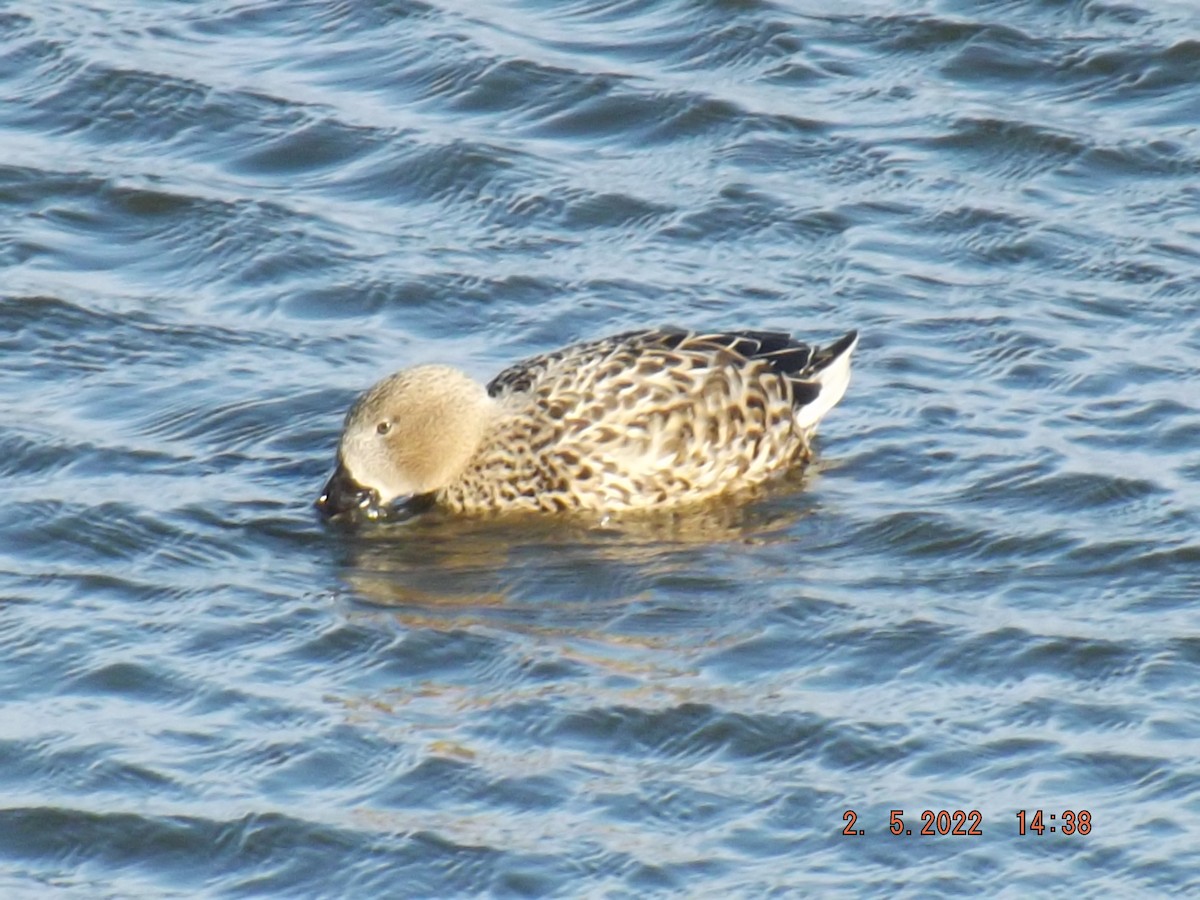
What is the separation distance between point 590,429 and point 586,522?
0.41m

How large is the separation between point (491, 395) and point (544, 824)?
3.64 metres

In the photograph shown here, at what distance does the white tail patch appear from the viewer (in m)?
11.4

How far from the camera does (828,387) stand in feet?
37.4

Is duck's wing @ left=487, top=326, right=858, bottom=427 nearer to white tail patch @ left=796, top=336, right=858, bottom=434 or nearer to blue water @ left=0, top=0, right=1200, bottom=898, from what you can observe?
white tail patch @ left=796, top=336, right=858, bottom=434

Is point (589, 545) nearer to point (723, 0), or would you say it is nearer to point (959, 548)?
point (959, 548)

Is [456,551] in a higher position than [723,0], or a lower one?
lower

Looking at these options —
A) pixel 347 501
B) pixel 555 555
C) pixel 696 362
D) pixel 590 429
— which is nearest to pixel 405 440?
pixel 347 501

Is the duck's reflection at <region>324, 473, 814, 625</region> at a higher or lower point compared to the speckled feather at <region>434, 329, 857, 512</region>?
lower

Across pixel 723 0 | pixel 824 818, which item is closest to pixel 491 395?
pixel 824 818

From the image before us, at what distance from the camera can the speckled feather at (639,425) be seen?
11.1 m

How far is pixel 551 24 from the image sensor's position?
15656 millimetres
